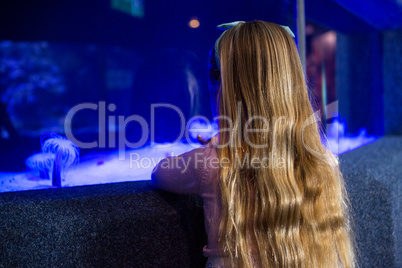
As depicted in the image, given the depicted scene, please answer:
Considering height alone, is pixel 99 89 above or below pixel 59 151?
above

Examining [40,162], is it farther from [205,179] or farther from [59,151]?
[205,179]

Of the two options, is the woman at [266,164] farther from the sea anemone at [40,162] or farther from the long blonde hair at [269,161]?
the sea anemone at [40,162]

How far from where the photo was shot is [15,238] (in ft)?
2.11

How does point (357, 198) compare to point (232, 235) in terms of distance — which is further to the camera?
point (357, 198)

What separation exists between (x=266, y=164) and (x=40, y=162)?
0.56m

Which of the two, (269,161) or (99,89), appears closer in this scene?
(269,161)

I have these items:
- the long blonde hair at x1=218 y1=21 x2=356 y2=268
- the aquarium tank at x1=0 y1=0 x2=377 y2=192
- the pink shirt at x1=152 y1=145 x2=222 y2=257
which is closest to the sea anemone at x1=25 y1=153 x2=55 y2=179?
the aquarium tank at x1=0 y1=0 x2=377 y2=192

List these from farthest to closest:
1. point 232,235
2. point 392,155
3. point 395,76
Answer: point 395,76
point 392,155
point 232,235

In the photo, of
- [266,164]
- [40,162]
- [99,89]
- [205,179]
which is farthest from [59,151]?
[266,164]

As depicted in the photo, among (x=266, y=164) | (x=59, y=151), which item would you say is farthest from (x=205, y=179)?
(x=59, y=151)

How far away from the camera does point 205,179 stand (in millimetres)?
683

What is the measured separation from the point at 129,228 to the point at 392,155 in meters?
1.42

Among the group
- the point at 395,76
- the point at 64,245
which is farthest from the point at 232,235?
the point at 395,76

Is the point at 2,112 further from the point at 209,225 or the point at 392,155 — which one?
the point at 392,155
